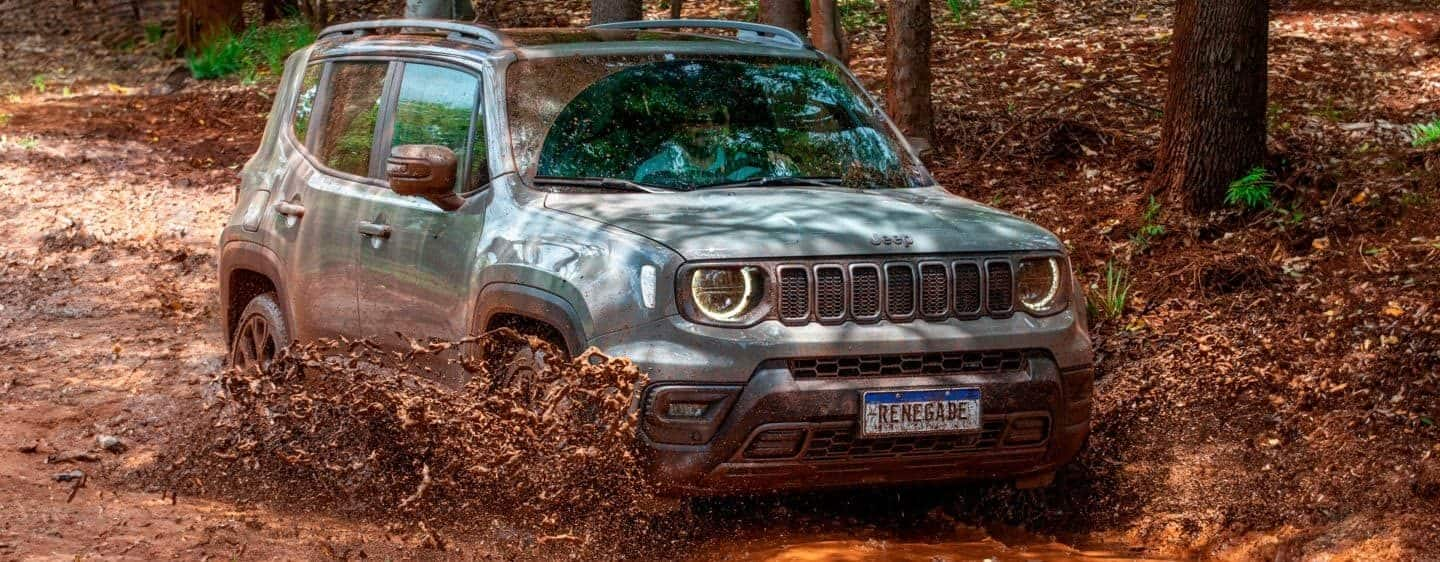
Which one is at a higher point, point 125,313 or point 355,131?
point 355,131

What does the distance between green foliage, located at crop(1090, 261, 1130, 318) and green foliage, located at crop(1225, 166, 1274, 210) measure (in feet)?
3.00

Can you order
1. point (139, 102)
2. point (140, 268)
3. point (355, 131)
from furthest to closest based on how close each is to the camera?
1. point (139, 102)
2. point (140, 268)
3. point (355, 131)

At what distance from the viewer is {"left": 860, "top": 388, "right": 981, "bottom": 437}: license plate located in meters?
4.82

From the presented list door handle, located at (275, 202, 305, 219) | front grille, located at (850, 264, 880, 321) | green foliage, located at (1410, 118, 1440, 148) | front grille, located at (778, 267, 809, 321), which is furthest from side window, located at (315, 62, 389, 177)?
green foliage, located at (1410, 118, 1440, 148)

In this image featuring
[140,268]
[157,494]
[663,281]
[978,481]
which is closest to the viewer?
[663,281]

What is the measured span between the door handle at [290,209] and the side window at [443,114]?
598 mm

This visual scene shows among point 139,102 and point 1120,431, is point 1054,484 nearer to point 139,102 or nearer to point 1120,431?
point 1120,431

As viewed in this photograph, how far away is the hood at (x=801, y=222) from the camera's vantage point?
16.0 feet

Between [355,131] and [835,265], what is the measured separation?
252 centimetres

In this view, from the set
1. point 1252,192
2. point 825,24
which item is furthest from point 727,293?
point 825,24

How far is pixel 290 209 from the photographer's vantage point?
6.62 metres

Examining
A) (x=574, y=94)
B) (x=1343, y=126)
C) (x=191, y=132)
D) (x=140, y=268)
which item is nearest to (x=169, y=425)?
(x=574, y=94)

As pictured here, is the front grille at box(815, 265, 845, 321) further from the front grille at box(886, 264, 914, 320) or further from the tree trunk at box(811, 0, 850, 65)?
the tree trunk at box(811, 0, 850, 65)

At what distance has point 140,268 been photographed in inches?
446
